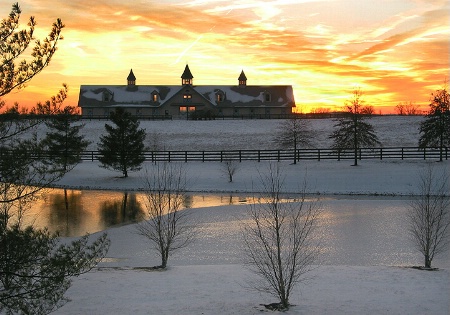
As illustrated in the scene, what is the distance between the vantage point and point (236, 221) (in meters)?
23.2

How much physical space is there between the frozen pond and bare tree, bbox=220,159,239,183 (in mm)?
4483

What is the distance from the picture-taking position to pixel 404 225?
2145 cm

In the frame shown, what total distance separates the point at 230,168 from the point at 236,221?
55.9 ft

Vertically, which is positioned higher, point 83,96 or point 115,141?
point 83,96

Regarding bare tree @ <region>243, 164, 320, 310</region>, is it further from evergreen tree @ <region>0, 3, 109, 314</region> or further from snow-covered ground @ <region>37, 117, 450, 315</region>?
evergreen tree @ <region>0, 3, 109, 314</region>

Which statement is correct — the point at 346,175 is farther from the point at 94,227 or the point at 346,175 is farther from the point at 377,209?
the point at 94,227

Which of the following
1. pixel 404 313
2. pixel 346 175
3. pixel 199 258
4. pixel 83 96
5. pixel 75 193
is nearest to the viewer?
pixel 404 313

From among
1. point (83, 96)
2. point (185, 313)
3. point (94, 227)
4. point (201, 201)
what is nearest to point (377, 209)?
point (201, 201)

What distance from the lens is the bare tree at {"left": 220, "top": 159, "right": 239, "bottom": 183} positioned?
38.0 metres

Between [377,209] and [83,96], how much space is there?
240 feet

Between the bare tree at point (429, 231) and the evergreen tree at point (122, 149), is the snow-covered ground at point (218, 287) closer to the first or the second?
the bare tree at point (429, 231)

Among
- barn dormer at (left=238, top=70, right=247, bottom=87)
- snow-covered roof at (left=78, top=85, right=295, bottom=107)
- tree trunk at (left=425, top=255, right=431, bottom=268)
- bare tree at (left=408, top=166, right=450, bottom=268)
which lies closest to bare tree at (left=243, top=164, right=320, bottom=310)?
tree trunk at (left=425, top=255, right=431, bottom=268)

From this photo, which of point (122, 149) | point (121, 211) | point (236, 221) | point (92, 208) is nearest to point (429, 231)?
point (236, 221)

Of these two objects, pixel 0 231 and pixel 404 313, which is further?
pixel 404 313
